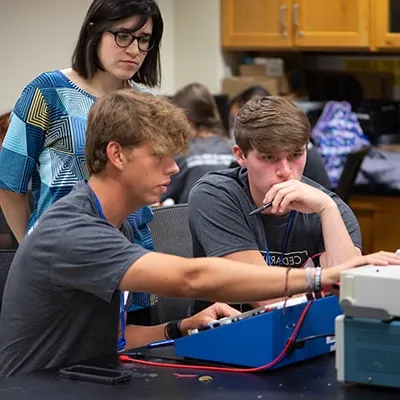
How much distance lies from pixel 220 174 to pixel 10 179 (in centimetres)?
55

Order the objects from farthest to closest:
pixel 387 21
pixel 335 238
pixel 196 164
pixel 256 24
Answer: pixel 256 24 → pixel 387 21 → pixel 196 164 → pixel 335 238

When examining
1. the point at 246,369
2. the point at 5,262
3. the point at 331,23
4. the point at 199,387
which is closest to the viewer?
the point at 199,387

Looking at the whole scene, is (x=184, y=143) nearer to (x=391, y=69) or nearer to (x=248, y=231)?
(x=248, y=231)

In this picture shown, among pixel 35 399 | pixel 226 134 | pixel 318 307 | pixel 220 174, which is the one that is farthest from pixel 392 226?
pixel 35 399

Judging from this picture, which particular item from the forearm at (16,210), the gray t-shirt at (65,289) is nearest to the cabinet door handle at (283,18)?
the forearm at (16,210)

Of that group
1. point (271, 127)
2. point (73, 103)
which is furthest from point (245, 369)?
point (73, 103)

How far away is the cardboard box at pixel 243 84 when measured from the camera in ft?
17.4

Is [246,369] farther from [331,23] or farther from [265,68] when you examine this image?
[265,68]

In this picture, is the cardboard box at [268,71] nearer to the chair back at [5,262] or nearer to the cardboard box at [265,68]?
the cardboard box at [265,68]

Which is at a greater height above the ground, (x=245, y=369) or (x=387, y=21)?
(x=387, y=21)

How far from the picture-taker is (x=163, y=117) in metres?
1.89

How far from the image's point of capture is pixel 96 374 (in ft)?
5.73

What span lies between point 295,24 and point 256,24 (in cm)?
23

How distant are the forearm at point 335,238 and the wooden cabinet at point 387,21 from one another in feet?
10.2
